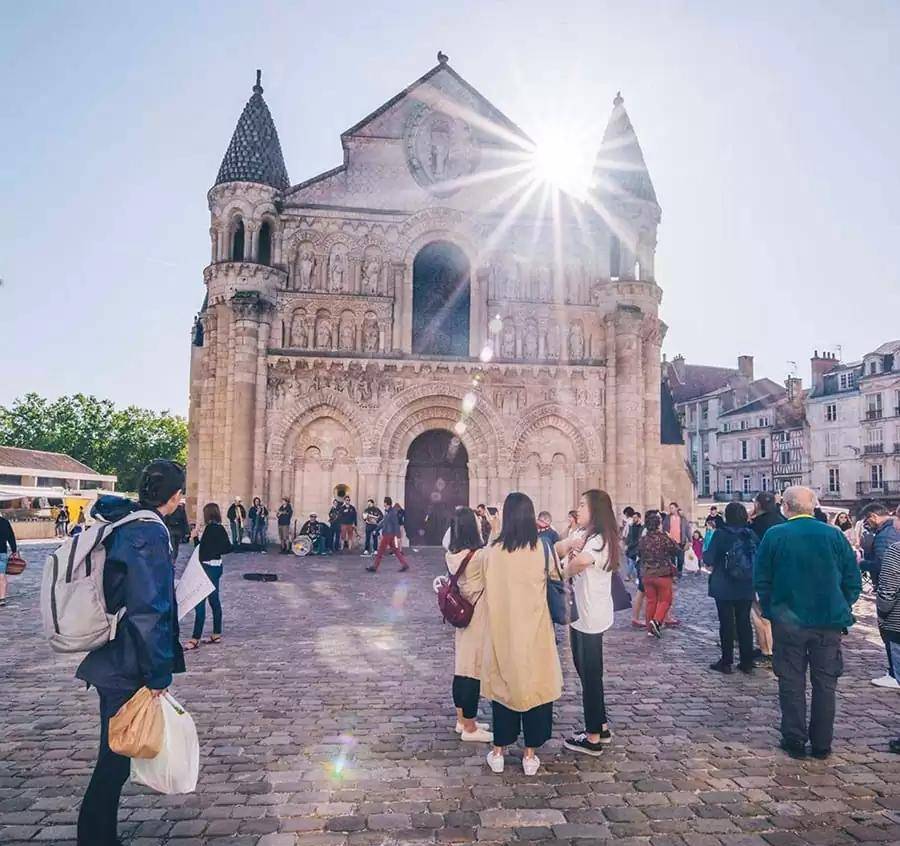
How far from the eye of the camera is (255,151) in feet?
78.1

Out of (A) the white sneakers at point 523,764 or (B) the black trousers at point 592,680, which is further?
(B) the black trousers at point 592,680

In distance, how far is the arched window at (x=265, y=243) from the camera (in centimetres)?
2381

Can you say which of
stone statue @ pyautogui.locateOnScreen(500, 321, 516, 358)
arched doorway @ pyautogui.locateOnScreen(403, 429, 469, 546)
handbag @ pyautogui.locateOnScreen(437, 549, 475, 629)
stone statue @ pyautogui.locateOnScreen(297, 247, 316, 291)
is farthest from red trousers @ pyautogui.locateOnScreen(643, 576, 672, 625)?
stone statue @ pyautogui.locateOnScreen(297, 247, 316, 291)

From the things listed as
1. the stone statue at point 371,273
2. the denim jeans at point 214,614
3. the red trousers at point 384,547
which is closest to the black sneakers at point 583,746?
the denim jeans at point 214,614

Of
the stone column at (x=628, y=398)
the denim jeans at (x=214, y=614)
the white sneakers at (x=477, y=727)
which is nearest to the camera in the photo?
the white sneakers at (x=477, y=727)

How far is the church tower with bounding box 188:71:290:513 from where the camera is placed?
73.2 feet

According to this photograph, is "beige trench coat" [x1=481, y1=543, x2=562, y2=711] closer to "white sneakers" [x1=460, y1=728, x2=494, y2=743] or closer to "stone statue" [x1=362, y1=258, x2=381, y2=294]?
"white sneakers" [x1=460, y1=728, x2=494, y2=743]

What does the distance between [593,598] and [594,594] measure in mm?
30

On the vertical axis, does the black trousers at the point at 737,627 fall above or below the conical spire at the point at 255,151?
below

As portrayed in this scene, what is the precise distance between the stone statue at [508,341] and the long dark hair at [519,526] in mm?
19192

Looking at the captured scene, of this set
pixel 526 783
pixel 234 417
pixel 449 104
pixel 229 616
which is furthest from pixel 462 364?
pixel 526 783

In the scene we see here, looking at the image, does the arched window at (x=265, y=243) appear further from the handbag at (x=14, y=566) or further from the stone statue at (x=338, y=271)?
the handbag at (x=14, y=566)

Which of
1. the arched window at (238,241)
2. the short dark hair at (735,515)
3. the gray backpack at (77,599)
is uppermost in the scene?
the arched window at (238,241)

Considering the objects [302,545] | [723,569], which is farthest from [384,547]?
[723,569]
